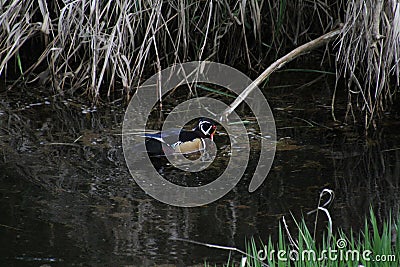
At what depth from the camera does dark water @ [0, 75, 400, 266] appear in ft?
10.7

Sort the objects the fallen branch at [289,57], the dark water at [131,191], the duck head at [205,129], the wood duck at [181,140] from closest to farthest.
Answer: the dark water at [131,191], the wood duck at [181,140], the duck head at [205,129], the fallen branch at [289,57]

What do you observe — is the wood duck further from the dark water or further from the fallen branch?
the fallen branch

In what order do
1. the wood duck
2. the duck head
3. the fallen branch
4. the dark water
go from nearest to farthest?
the dark water
the wood duck
the duck head
the fallen branch

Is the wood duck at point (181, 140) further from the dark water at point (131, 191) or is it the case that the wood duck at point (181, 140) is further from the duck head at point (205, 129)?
the dark water at point (131, 191)

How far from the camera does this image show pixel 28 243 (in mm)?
3270

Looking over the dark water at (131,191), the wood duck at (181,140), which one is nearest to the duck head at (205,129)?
the wood duck at (181,140)

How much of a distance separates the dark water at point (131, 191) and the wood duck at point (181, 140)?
0.14 metres

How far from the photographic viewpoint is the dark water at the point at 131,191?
3260 millimetres

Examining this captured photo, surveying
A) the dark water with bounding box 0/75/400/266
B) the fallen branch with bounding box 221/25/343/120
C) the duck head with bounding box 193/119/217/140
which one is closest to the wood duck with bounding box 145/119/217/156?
the duck head with bounding box 193/119/217/140

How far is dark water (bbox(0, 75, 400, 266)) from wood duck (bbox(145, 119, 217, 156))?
0.47ft

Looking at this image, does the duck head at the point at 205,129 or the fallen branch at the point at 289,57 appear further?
the fallen branch at the point at 289,57

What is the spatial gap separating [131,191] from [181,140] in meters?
0.64

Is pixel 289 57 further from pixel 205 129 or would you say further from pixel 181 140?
pixel 181 140

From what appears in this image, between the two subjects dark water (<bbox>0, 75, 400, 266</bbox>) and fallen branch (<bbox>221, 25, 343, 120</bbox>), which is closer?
dark water (<bbox>0, 75, 400, 266</bbox>)
